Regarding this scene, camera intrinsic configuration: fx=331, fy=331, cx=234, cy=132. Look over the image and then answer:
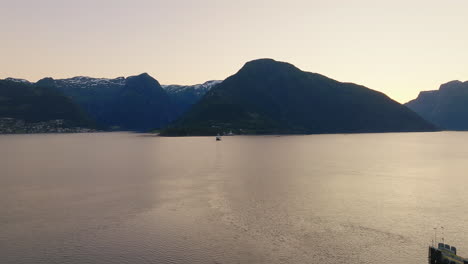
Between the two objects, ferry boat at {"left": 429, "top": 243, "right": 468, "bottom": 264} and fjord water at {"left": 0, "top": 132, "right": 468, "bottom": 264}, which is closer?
ferry boat at {"left": 429, "top": 243, "right": 468, "bottom": 264}

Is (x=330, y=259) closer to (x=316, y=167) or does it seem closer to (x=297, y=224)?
(x=297, y=224)

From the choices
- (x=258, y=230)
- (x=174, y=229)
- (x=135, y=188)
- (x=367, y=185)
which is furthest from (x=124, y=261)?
(x=367, y=185)

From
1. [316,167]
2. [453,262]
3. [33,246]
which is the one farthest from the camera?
[316,167]

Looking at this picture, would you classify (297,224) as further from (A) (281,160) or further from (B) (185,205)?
(A) (281,160)

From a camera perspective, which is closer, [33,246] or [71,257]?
[71,257]

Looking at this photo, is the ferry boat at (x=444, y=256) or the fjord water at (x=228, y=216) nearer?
the ferry boat at (x=444, y=256)

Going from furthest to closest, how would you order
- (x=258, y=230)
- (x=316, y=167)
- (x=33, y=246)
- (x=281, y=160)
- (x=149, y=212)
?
1. (x=281, y=160)
2. (x=316, y=167)
3. (x=149, y=212)
4. (x=258, y=230)
5. (x=33, y=246)

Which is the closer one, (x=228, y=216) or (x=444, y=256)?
(x=444, y=256)

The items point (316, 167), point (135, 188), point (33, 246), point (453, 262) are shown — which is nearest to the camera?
point (453, 262)

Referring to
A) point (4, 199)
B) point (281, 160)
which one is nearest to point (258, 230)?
point (4, 199)
